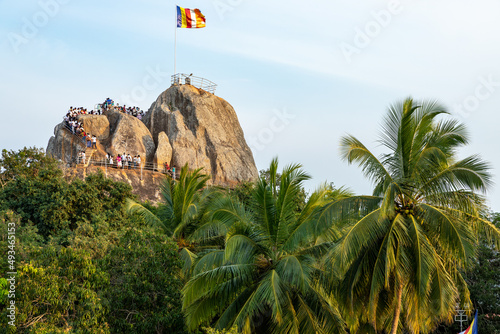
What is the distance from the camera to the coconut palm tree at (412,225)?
14602mm

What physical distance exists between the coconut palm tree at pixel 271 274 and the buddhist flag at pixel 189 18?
109 ft

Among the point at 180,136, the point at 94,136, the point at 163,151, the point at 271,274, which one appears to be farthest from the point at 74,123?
the point at 271,274

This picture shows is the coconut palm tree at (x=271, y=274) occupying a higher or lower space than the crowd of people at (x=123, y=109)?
lower

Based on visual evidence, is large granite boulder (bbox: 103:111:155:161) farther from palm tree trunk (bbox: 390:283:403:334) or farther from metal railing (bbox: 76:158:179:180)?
palm tree trunk (bbox: 390:283:403:334)

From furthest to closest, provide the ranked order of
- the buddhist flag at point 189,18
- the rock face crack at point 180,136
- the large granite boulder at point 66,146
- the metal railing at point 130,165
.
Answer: the buddhist flag at point 189,18 < the rock face crack at point 180,136 < the large granite boulder at point 66,146 < the metal railing at point 130,165

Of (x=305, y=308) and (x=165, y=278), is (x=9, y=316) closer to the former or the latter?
(x=165, y=278)

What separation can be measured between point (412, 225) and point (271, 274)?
3.79 meters

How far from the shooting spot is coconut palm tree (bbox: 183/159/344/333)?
628 inches

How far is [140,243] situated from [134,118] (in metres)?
28.9

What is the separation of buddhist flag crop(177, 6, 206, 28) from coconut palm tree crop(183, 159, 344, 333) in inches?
1303

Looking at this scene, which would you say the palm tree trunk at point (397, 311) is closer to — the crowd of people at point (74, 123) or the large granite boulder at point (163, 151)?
the large granite boulder at point (163, 151)

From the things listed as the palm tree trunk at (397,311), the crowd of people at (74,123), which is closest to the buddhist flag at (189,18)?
the crowd of people at (74,123)

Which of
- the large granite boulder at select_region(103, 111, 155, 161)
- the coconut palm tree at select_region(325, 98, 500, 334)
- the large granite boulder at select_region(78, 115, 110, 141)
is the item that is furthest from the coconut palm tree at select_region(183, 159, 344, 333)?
the large granite boulder at select_region(78, 115, 110, 141)

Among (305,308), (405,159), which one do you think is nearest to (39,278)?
(305,308)
